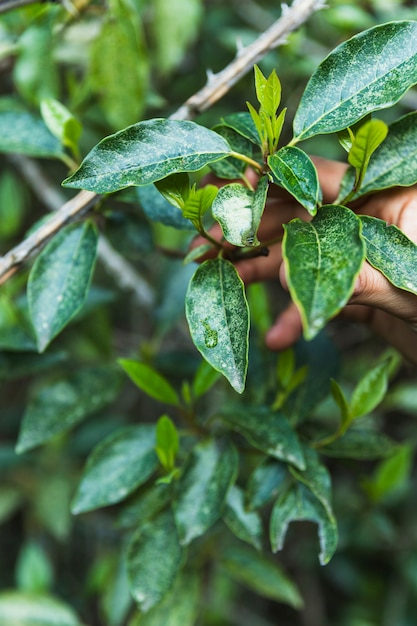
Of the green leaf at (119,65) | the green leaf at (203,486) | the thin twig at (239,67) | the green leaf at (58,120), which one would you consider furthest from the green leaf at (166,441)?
the green leaf at (119,65)

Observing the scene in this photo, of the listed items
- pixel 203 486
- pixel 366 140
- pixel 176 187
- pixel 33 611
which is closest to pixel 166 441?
pixel 203 486

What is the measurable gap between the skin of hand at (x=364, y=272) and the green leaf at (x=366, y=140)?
0.11 m

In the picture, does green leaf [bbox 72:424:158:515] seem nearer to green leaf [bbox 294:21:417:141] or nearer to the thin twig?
the thin twig

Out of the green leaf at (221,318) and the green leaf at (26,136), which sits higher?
the green leaf at (26,136)

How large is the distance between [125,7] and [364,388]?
2.18 ft

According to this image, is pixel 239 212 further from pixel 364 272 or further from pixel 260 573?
pixel 260 573

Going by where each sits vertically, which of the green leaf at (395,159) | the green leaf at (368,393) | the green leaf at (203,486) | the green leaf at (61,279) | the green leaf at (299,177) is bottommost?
the green leaf at (368,393)

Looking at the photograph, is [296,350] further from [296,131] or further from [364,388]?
[296,131]

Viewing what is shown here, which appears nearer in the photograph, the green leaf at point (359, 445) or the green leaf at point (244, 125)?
the green leaf at point (244, 125)

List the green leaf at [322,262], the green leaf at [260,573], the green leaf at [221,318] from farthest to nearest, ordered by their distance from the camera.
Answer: the green leaf at [260,573], the green leaf at [221,318], the green leaf at [322,262]

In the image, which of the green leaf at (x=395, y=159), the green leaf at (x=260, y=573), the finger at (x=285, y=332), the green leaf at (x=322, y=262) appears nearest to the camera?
the green leaf at (x=322, y=262)

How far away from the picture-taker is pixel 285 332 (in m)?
0.92

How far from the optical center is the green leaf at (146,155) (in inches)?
22.9

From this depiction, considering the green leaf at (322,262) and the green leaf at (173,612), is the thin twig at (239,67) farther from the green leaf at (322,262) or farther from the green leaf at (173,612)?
the green leaf at (173,612)
